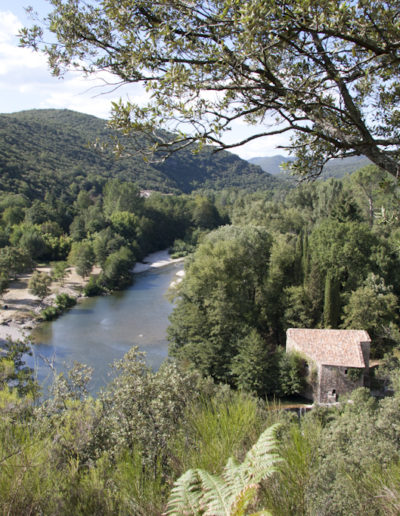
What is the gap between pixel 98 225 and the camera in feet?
174

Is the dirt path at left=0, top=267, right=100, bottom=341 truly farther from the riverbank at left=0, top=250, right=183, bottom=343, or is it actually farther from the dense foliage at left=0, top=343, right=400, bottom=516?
the dense foliage at left=0, top=343, right=400, bottom=516

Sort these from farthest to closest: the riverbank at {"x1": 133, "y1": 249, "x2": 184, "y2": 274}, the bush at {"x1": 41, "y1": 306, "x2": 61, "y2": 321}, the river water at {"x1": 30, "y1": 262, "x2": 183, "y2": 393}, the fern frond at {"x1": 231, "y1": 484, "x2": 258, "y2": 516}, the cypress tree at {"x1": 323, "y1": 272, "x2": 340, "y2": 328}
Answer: the riverbank at {"x1": 133, "y1": 249, "x2": 184, "y2": 274}
the bush at {"x1": 41, "y1": 306, "x2": 61, "y2": 321}
the river water at {"x1": 30, "y1": 262, "x2": 183, "y2": 393}
the cypress tree at {"x1": 323, "y1": 272, "x2": 340, "y2": 328}
the fern frond at {"x1": 231, "y1": 484, "x2": 258, "y2": 516}

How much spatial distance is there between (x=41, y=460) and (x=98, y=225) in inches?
2042

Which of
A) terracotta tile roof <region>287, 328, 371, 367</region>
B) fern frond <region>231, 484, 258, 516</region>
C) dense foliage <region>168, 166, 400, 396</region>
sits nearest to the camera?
fern frond <region>231, 484, 258, 516</region>

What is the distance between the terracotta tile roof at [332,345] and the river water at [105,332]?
7.14 m

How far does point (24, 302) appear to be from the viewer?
107 feet

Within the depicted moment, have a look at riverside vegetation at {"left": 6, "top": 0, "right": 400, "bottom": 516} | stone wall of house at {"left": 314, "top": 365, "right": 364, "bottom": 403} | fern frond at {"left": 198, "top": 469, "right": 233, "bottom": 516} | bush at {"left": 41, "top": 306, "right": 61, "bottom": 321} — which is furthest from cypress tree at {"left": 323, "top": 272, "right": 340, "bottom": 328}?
fern frond at {"left": 198, "top": 469, "right": 233, "bottom": 516}

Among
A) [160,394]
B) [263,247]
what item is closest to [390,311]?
[263,247]

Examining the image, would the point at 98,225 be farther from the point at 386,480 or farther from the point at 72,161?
the point at 386,480

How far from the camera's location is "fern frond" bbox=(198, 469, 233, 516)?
195 cm

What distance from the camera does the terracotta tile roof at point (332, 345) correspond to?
1744 cm

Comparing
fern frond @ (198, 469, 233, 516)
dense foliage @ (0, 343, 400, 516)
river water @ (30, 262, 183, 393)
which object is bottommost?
river water @ (30, 262, 183, 393)

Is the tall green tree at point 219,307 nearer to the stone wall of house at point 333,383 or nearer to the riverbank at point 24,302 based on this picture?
the stone wall of house at point 333,383

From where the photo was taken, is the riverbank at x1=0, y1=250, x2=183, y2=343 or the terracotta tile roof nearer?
the terracotta tile roof
